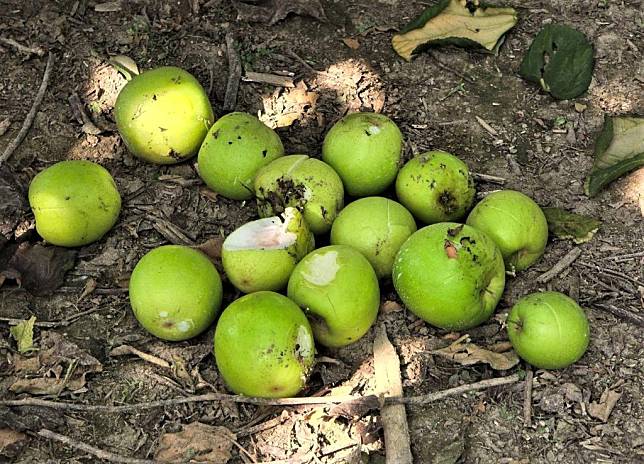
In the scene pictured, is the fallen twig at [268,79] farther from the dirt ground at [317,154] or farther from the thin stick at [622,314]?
the thin stick at [622,314]

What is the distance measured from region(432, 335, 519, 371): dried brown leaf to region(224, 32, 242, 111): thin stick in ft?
7.50

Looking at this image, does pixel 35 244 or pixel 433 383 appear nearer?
pixel 433 383

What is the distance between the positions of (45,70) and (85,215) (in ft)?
5.29

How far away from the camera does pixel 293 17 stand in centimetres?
607

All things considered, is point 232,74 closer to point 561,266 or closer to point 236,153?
point 236,153

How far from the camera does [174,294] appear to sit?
4.22 meters

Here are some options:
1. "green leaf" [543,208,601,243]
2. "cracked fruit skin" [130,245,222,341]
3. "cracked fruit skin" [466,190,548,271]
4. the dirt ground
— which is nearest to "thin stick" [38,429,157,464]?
the dirt ground

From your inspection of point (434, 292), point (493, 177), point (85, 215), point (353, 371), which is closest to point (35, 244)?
point (85, 215)

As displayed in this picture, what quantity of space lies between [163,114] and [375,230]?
4.93 ft

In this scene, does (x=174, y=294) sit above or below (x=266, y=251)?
below

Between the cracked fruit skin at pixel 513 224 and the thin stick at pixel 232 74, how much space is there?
1.89 metres

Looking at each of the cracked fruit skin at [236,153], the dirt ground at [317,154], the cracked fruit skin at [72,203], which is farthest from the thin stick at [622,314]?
the cracked fruit skin at [72,203]

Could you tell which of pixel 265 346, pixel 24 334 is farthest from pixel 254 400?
pixel 24 334

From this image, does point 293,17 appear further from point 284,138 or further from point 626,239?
point 626,239
